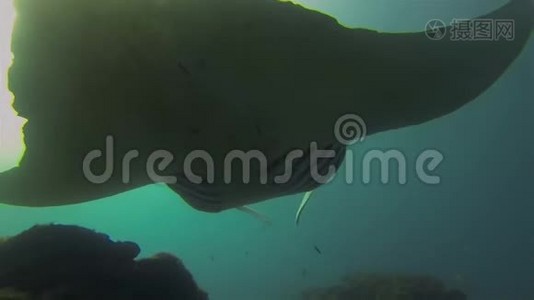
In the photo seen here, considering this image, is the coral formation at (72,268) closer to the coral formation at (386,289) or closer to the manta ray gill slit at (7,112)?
the manta ray gill slit at (7,112)

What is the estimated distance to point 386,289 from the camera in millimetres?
3041

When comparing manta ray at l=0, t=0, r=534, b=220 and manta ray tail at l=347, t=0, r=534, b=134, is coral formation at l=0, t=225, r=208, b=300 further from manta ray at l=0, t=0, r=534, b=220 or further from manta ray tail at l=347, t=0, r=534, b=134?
manta ray tail at l=347, t=0, r=534, b=134

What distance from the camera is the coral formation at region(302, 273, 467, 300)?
9.55 feet

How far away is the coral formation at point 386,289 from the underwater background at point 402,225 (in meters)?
0.13

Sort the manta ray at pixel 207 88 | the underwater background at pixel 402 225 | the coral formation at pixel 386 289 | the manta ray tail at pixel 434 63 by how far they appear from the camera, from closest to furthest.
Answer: the manta ray at pixel 207 88
the manta ray tail at pixel 434 63
the underwater background at pixel 402 225
the coral formation at pixel 386 289

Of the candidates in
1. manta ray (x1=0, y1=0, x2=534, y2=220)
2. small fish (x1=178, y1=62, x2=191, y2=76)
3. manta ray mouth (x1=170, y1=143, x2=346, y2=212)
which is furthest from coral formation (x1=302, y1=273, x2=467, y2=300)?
Result: small fish (x1=178, y1=62, x2=191, y2=76)

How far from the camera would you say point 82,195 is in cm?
171

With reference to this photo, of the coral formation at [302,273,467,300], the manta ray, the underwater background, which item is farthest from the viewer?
the coral formation at [302,273,467,300]

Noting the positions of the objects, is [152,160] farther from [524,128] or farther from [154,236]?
[524,128]

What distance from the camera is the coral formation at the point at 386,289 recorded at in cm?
291

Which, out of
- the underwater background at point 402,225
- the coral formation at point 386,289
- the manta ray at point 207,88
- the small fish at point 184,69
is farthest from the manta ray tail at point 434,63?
the coral formation at point 386,289

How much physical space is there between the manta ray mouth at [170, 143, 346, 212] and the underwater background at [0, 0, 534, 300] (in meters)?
0.86

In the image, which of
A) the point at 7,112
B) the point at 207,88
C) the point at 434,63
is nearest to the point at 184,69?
the point at 207,88

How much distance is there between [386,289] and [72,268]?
76.6 inches
